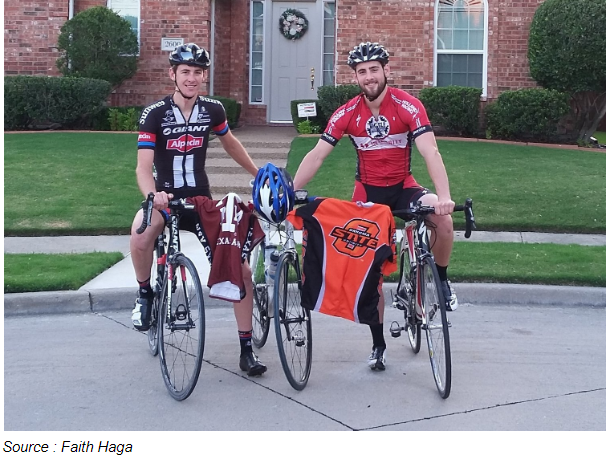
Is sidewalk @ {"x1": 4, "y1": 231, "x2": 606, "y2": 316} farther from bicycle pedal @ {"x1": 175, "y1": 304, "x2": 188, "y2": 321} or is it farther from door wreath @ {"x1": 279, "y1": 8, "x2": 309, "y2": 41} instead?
door wreath @ {"x1": 279, "y1": 8, "x2": 309, "y2": 41}

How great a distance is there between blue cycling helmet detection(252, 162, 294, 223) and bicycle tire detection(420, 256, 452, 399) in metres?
0.91

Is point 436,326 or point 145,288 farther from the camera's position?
point 145,288

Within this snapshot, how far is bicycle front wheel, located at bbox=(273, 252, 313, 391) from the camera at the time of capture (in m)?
4.93

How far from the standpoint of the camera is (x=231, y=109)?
52.8 ft

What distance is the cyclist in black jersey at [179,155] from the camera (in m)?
5.09

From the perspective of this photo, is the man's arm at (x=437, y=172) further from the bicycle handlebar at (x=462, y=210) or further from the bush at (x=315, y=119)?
the bush at (x=315, y=119)

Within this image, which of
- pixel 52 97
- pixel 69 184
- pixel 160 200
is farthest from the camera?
pixel 52 97

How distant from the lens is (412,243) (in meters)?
5.26

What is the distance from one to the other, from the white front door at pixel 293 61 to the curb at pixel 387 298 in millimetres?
10829

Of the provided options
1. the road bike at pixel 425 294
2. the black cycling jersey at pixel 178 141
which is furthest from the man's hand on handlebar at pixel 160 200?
the road bike at pixel 425 294

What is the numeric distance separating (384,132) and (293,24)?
41.9 feet

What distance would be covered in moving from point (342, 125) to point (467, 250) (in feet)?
11.7

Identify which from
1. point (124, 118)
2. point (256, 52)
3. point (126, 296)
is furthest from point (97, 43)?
point (126, 296)

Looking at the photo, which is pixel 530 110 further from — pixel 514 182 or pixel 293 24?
pixel 293 24
